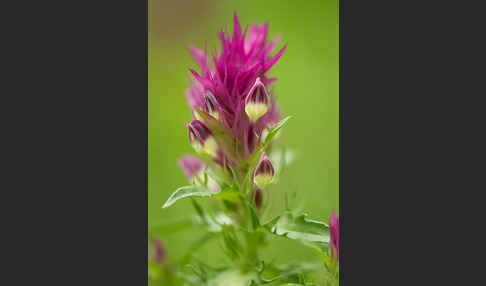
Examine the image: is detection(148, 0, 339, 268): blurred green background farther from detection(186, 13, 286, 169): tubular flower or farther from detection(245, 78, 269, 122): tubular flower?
detection(245, 78, 269, 122): tubular flower

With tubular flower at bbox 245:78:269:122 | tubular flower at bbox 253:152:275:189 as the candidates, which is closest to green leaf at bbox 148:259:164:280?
tubular flower at bbox 253:152:275:189

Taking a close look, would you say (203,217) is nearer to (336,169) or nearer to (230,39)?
(336,169)

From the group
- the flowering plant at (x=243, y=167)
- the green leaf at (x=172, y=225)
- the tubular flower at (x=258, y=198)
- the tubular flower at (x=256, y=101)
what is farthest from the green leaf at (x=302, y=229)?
the green leaf at (x=172, y=225)

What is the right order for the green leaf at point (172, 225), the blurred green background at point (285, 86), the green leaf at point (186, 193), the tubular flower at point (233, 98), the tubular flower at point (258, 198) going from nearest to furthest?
the green leaf at point (186, 193) < the tubular flower at point (233, 98) < the tubular flower at point (258, 198) < the blurred green background at point (285, 86) < the green leaf at point (172, 225)

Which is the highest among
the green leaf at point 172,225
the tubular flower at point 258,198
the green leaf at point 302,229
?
the tubular flower at point 258,198

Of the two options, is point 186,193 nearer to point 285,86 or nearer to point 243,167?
point 243,167

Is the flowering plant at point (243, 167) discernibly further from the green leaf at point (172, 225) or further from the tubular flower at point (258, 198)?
the green leaf at point (172, 225)

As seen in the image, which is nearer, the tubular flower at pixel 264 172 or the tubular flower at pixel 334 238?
the tubular flower at pixel 264 172
